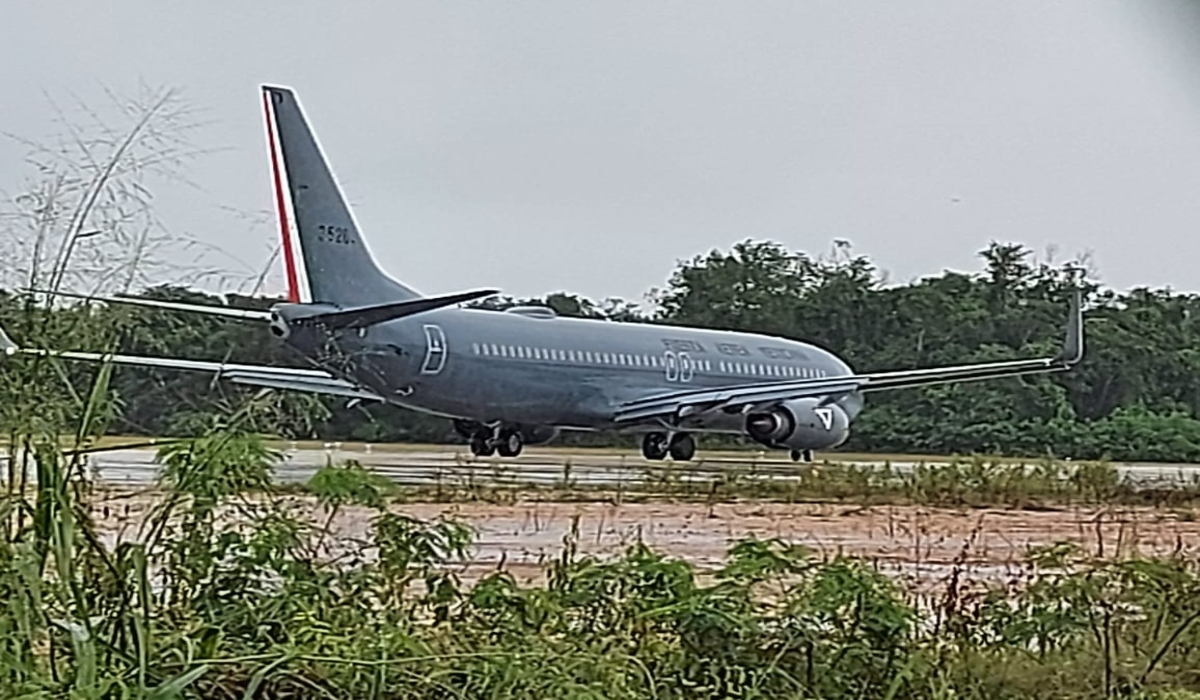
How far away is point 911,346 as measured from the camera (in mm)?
14445

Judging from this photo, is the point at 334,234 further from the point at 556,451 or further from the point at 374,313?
the point at 556,451

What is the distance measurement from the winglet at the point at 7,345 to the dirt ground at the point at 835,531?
4.04ft

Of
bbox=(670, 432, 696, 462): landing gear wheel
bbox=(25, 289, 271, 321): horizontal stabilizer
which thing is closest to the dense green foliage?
bbox=(25, 289, 271, 321): horizontal stabilizer

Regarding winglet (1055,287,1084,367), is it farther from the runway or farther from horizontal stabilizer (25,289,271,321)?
horizontal stabilizer (25,289,271,321)

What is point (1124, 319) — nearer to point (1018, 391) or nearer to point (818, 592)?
point (1018, 391)

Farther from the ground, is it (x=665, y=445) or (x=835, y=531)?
(x=665, y=445)

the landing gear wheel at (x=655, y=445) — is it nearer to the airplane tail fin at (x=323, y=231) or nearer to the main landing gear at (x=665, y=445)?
the main landing gear at (x=665, y=445)

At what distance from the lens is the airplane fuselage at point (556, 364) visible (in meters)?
15.4

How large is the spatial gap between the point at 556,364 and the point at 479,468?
14.9 feet

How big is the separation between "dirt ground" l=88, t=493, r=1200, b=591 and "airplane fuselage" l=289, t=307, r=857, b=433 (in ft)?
17.4

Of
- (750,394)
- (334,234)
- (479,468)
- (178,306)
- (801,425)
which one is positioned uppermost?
(334,234)

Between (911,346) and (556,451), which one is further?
(556,451)

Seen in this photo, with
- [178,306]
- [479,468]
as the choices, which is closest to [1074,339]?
[479,468]

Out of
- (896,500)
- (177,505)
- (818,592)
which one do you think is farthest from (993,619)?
(896,500)
